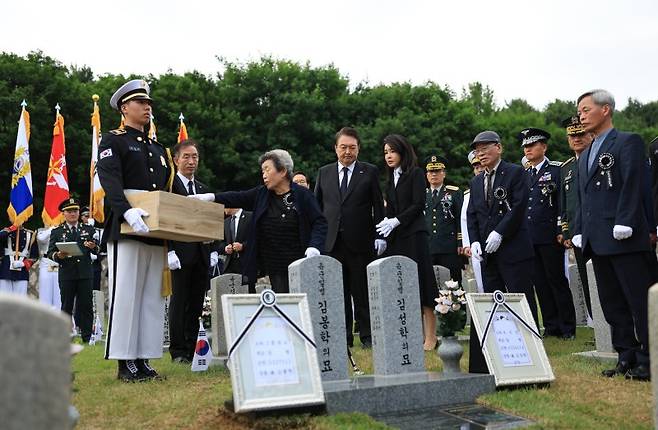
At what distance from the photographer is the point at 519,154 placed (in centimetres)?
3475

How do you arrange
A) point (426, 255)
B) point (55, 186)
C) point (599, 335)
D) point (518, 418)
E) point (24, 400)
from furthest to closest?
point (55, 186) → point (426, 255) → point (599, 335) → point (518, 418) → point (24, 400)

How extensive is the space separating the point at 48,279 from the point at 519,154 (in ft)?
84.0

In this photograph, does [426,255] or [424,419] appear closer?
[424,419]

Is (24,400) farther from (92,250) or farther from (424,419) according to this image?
(92,250)

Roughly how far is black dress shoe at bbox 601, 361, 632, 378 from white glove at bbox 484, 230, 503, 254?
5.28 ft

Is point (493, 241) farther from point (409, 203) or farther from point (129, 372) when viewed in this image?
point (129, 372)

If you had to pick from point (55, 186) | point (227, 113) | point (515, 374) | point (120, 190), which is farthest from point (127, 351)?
point (227, 113)

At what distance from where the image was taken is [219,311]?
27.1ft

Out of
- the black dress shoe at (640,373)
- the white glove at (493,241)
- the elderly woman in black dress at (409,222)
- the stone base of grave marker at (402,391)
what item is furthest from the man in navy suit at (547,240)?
the stone base of grave marker at (402,391)

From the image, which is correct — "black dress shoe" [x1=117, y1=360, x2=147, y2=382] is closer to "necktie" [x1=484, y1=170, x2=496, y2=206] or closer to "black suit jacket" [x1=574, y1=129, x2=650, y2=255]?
"necktie" [x1=484, y1=170, x2=496, y2=206]

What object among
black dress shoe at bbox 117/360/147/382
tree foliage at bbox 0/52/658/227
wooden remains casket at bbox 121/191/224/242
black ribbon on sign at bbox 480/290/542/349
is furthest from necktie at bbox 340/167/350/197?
tree foliage at bbox 0/52/658/227

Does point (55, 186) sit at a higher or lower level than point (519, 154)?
lower

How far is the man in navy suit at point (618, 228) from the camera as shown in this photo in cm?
576

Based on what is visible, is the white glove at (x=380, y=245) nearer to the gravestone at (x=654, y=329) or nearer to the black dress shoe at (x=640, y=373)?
the black dress shoe at (x=640, y=373)
